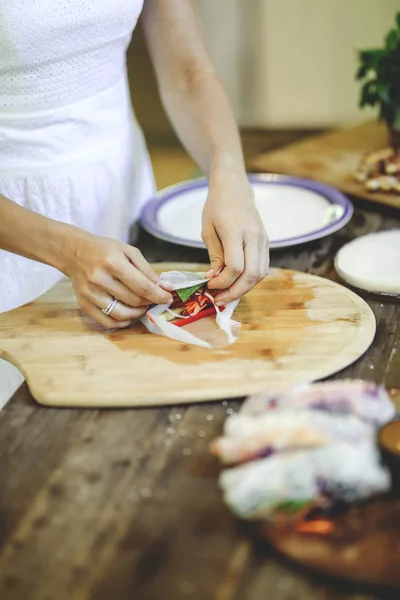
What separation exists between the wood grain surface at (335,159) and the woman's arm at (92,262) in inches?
24.5

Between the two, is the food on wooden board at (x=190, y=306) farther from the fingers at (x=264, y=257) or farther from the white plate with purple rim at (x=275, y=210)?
the white plate with purple rim at (x=275, y=210)

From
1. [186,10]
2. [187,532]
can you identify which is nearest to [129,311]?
[187,532]

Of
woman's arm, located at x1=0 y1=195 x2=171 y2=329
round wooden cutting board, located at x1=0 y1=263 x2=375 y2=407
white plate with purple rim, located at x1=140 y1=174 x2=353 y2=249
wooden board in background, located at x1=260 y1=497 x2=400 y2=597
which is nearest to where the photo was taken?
wooden board in background, located at x1=260 y1=497 x2=400 y2=597

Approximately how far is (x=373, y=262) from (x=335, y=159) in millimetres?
515

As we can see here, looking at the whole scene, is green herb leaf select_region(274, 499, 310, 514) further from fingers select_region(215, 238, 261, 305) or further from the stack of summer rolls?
fingers select_region(215, 238, 261, 305)

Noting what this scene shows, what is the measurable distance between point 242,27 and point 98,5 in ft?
7.61

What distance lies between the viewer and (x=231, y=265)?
112cm

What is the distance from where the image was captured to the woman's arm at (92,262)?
108cm

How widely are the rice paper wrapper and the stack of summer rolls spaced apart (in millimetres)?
239

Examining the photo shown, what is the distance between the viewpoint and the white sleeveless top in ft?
4.00

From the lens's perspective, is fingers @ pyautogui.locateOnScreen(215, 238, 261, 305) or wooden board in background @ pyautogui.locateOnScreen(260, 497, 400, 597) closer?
wooden board in background @ pyautogui.locateOnScreen(260, 497, 400, 597)

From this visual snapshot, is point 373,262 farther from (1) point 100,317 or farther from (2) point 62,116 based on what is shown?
(2) point 62,116

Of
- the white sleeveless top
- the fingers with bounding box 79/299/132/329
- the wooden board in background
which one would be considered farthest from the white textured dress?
the wooden board in background

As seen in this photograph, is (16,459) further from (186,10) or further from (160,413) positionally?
(186,10)
